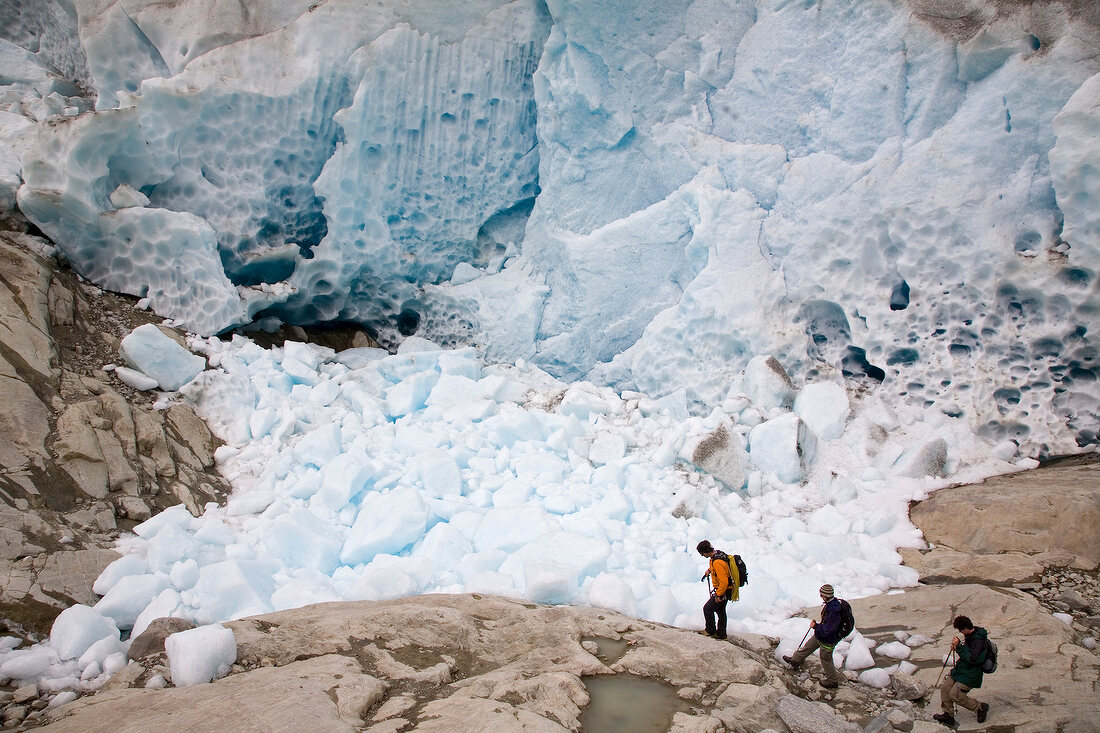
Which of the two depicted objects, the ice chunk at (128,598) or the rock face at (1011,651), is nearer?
the rock face at (1011,651)

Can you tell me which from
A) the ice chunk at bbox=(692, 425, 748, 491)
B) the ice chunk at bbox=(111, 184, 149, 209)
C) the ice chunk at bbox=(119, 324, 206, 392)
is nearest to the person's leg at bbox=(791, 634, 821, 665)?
the ice chunk at bbox=(692, 425, 748, 491)

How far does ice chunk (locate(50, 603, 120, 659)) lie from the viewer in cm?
424

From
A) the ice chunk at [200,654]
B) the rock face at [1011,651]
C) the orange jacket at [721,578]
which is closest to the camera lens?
the rock face at [1011,651]

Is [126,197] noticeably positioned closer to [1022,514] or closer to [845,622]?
[845,622]

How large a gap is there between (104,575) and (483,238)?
23.9 feet

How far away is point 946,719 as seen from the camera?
12.4ft

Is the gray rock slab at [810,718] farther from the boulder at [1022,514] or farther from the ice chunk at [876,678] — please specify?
the boulder at [1022,514]

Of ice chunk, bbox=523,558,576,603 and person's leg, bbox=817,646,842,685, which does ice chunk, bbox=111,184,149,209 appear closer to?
ice chunk, bbox=523,558,576,603

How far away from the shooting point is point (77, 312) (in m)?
7.61

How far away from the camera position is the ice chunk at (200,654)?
3.89 m

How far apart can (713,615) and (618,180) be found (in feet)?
21.6

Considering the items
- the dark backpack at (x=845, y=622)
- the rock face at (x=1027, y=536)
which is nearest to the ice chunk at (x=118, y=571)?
the dark backpack at (x=845, y=622)

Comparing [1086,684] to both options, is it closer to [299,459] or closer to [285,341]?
[299,459]

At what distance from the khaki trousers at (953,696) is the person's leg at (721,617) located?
4.84 ft
